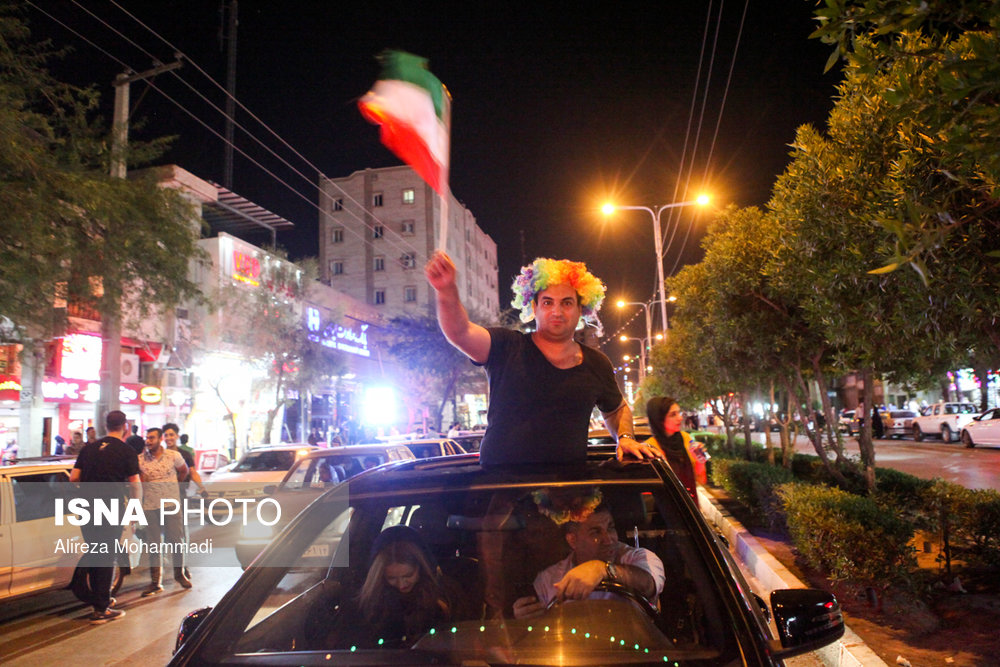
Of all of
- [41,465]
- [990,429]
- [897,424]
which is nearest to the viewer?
[41,465]

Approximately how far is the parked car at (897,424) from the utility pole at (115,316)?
34182 millimetres

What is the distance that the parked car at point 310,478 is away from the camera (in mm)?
8570

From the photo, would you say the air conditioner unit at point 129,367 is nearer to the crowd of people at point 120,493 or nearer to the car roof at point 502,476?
the crowd of people at point 120,493

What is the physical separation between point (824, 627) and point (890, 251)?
2.95 m

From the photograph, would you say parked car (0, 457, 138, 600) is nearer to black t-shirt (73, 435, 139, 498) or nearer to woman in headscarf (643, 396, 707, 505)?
black t-shirt (73, 435, 139, 498)

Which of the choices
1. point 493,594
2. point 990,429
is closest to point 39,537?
point 493,594

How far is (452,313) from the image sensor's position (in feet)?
9.67

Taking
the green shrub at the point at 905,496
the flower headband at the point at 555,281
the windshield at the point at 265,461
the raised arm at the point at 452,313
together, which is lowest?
the green shrub at the point at 905,496

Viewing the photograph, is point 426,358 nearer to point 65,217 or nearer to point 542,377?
point 65,217

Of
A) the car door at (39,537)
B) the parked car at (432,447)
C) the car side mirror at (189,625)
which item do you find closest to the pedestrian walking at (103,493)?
the car door at (39,537)

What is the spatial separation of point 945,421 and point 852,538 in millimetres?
27953

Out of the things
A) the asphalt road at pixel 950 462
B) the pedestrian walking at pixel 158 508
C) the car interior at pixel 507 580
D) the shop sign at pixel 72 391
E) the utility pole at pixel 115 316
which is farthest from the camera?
the shop sign at pixel 72 391

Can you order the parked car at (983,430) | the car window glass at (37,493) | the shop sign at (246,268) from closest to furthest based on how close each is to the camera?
the car window glass at (37,493) → the parked car at (983,430) → the shop sign at (246,268)

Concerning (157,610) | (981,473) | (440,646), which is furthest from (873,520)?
(981,473)
